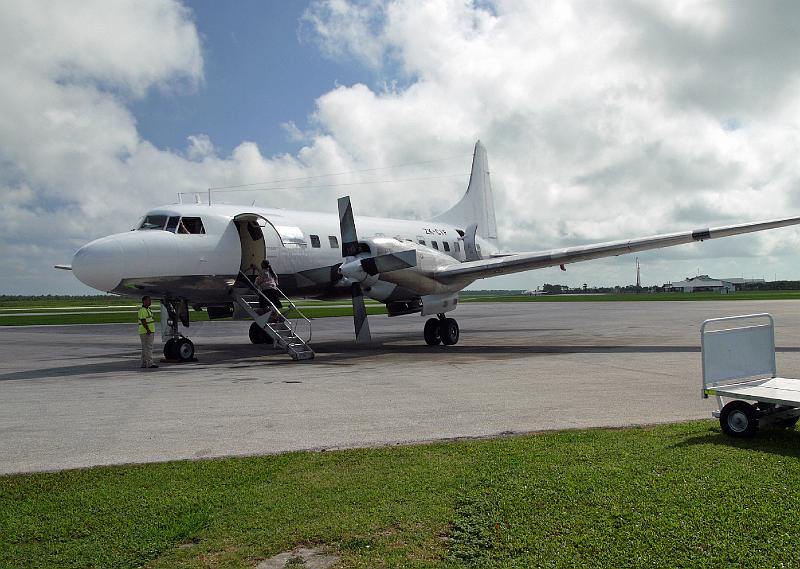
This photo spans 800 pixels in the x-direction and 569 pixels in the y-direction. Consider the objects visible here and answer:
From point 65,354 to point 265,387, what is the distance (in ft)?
36.7

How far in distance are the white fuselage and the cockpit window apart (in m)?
0.03

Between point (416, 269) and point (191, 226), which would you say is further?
point (416, 269)

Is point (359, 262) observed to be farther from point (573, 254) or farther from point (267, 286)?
point (573, 254)

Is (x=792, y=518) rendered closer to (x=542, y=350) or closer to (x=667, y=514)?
(x=667, y=514)

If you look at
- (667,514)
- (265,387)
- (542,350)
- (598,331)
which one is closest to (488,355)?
(542,350)

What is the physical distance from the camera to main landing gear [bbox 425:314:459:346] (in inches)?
779

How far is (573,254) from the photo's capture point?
18.2 m

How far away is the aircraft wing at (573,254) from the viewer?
17.1 meters

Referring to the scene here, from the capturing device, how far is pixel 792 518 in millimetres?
4148

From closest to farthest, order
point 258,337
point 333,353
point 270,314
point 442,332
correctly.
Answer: point 270,314 → point 333,353 → point 442,332 → point 258,337

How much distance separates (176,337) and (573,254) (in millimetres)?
11150

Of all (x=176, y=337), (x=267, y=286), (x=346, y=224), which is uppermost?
(x=346, y=224)

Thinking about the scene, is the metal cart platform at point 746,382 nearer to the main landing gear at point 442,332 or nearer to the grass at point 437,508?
the grass at point 437,508

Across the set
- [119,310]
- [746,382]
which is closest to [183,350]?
[746,382]
